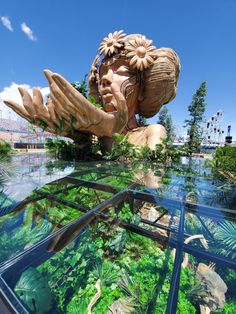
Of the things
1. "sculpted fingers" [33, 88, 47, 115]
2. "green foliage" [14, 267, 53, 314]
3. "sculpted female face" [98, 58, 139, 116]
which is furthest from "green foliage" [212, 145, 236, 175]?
"sculpted fingers" [33, 88, 47, 115]

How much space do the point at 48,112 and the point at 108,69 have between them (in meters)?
4.29

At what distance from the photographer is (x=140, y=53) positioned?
8.49 metres

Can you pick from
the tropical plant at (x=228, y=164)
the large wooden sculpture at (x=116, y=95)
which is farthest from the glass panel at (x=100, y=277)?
the large wooden sculpture at (x=116, y=95)

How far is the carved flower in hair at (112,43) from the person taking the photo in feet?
29.3

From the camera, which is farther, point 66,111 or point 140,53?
point 140,53

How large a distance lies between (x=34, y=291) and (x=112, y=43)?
34.0 ft

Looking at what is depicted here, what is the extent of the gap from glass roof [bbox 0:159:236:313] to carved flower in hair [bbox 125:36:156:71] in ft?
25.9

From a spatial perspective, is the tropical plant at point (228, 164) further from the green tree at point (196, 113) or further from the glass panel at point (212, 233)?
the green tree at point (196, 113)

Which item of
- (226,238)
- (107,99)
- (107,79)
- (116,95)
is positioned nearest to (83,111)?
(116,95)

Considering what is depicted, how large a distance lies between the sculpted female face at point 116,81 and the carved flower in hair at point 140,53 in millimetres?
485

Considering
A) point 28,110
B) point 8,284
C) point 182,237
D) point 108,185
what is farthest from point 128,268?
point 28,110

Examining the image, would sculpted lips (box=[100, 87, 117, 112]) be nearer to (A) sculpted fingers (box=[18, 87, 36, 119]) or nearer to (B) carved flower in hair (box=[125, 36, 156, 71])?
(B) carved flower in hair (box=[125, 36, 156, 71])

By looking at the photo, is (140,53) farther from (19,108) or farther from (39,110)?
(19,108)

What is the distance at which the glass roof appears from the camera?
107 centimetres
